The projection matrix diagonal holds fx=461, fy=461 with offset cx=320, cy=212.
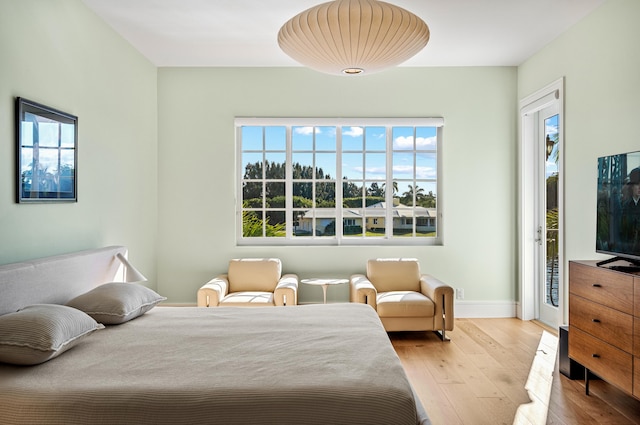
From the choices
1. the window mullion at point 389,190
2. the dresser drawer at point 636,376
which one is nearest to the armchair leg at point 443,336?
the window mullion at point 389,190

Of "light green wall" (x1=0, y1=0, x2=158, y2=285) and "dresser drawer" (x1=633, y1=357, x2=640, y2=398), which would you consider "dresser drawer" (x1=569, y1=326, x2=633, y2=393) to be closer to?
"dresser drawer" (x1=633, y1=357, x2=640, y2=398)

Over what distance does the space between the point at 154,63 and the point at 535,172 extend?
170 inches

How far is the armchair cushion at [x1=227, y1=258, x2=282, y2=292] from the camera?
188 inches

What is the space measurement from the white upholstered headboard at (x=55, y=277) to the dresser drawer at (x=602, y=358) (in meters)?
3.36

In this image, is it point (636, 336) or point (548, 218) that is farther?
point (548, 218)

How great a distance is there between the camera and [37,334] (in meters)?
2.03

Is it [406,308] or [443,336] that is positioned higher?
[406,308]

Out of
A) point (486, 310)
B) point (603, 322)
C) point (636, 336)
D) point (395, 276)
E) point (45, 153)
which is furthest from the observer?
point (486, 310)

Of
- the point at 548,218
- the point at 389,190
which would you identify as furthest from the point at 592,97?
the point at 389,190

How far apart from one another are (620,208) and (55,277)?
351 cm

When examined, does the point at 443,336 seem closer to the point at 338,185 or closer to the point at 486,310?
the point at 486,310

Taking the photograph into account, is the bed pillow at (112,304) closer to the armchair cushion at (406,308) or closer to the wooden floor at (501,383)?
→ the wooden floor at (501,383)

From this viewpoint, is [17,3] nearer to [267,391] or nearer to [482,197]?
[267,391]

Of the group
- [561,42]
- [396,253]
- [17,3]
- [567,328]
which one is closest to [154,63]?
[17,3]
